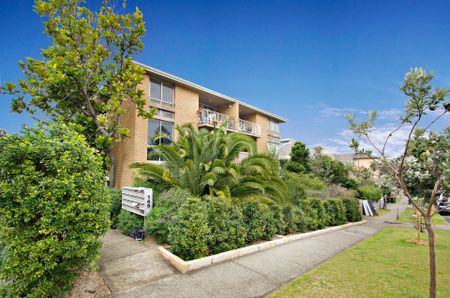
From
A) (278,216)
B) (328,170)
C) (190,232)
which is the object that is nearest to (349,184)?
(328,170)

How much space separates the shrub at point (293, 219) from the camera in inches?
368

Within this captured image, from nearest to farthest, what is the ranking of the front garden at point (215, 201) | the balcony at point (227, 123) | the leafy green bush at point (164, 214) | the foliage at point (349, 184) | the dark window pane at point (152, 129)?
the front garden at point (215, 201) → the leafy green bush at point (164, 214) → the dark window pane at point (152, 129) → the balcony at point (227, 123) → the foliage at point (349, 184)

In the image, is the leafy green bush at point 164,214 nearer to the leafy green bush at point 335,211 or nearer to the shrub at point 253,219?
the shrub at point 253,219

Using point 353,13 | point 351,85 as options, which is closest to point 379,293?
point 351,85

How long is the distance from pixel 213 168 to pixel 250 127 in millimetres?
16995

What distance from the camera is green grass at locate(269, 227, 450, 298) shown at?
4.55m

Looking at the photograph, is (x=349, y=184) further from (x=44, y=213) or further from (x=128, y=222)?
(x=44, y=213)

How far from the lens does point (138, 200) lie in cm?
770

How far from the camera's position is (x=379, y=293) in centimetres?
454

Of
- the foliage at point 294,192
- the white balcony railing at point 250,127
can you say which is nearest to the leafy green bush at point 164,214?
the foliage at point 294,192

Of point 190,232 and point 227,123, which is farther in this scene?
point 227,123

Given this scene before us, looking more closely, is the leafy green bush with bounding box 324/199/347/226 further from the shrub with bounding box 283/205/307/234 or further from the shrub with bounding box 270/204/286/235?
the shrub with bounding box 270/204/286/235

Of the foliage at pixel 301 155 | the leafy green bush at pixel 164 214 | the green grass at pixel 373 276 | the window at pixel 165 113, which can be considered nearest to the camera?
the green grass at pixel 373 276

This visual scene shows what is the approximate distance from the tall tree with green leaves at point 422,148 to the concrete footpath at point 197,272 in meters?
2.97
